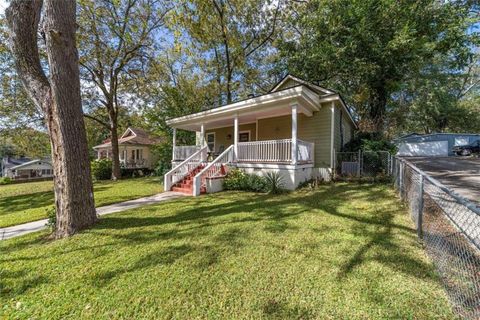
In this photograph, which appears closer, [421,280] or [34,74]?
[421,280]

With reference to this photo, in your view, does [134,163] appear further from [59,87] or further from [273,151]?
→ [59,87]

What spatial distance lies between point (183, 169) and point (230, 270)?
25.8 feet

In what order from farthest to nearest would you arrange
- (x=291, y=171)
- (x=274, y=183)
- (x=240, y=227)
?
(x=291, y=171) < (x=274, y=183) < (x=240, y=227)

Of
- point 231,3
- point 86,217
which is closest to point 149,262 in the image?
point 86,217

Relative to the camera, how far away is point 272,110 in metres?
9.21

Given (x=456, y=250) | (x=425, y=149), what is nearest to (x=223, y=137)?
(x=456, y=250)

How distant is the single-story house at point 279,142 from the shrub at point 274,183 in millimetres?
156

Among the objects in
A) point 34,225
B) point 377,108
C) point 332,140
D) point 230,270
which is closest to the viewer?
point 230,270

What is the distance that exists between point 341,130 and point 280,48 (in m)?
8.02

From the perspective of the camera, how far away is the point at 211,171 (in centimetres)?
908

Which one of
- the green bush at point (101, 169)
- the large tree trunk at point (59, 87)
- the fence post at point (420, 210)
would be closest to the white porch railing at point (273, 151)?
the fence post at point (420, 210)

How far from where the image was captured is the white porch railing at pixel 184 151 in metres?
12.1

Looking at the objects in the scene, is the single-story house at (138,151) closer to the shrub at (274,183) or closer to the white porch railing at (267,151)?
the white porch railing at (267,151)

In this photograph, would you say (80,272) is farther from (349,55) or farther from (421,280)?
(349,55)
